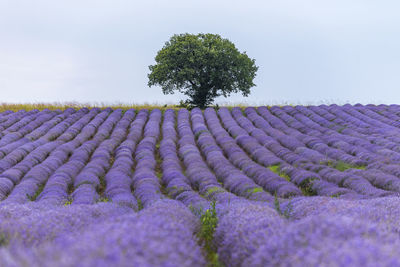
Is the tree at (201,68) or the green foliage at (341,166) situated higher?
the tree at (201,68)

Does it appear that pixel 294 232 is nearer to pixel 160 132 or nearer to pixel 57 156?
pixel 57 156

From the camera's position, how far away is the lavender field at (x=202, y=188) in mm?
2563

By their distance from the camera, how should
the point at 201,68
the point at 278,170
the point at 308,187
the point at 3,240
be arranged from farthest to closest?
the point at 201,68 → the point at 278,170 → the point at 308,187 → the point at 3,240

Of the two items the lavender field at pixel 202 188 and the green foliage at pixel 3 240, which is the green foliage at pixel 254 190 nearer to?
the lavender field at pixel 202 188

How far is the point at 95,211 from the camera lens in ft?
19.1

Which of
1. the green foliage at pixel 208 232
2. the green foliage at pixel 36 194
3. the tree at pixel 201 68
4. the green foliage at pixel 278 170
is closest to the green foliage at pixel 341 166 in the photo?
the green foliage at pixel 278 170

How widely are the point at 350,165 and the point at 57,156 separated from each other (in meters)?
9.96

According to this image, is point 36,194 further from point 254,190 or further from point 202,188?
point 254,190

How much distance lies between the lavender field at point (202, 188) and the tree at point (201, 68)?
266 inches

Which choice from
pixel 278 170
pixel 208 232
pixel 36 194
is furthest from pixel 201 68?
pixel 208 232

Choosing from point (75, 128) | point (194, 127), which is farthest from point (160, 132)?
point (75, 128)

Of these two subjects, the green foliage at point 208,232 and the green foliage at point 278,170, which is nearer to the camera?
the green foliage at point 208,232

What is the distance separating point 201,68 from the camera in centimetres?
2859

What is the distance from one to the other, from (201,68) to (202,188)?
19433 millimetres
